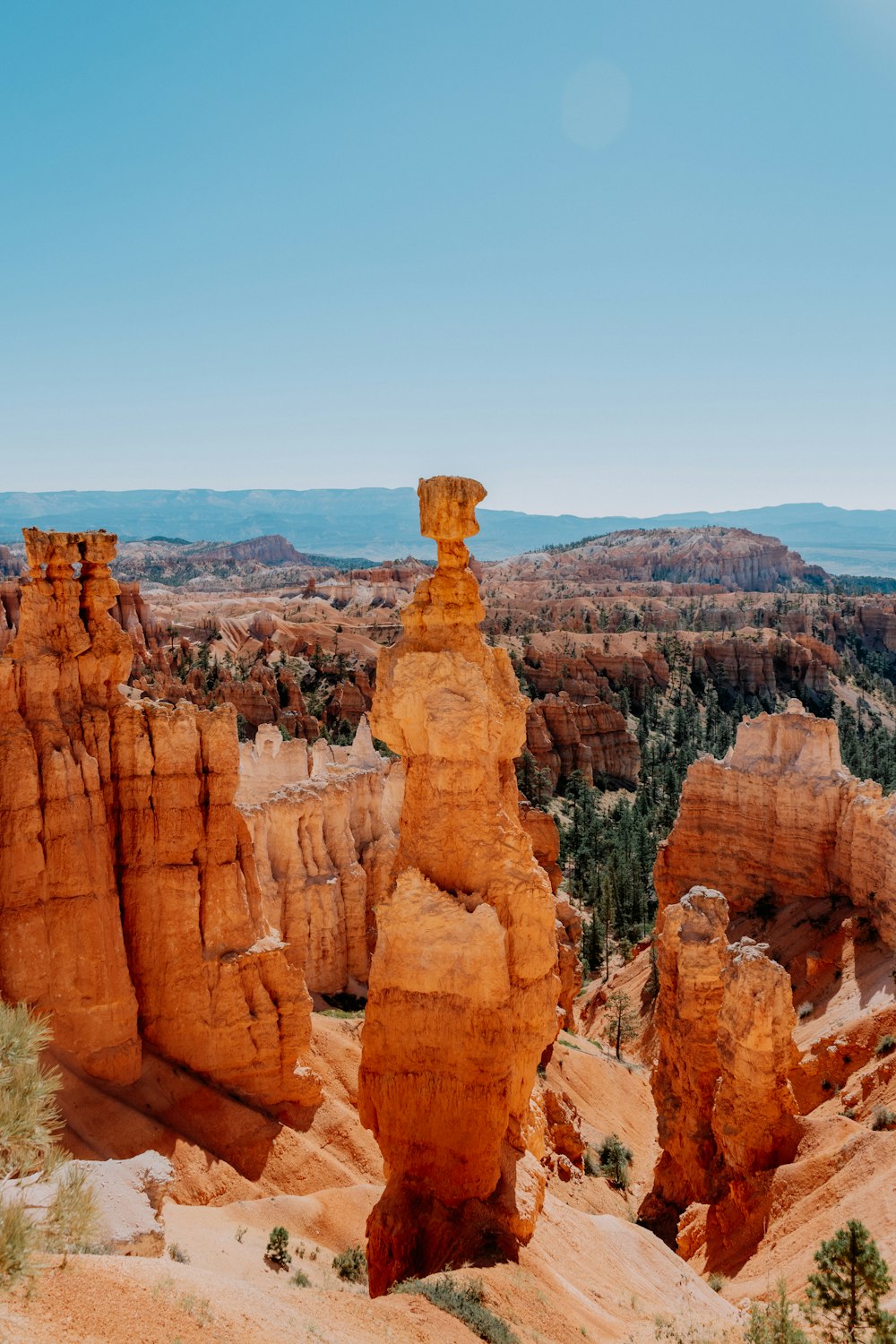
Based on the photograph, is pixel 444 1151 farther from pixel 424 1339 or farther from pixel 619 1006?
pixel 619 1006

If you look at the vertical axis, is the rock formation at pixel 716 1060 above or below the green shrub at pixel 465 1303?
below

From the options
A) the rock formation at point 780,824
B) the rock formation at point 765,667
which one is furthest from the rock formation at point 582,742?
the rock formation at point 780,824

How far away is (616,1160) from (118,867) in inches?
497

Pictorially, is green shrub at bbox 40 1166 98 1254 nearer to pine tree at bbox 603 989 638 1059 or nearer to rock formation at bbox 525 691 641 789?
pine tree at bbox 603 989 638 1059

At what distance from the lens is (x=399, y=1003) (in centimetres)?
1059

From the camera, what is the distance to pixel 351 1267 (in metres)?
10.7

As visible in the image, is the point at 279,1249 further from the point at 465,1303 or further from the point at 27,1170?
the point at 27,1170

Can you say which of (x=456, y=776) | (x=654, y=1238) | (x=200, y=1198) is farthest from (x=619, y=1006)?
(x=456, y=776)

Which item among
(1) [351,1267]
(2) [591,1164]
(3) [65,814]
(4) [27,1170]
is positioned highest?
(3) [65,814]

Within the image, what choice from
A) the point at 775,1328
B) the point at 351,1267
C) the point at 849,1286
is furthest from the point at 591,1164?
the point at 775,1328

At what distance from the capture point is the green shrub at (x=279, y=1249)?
34.0 ft

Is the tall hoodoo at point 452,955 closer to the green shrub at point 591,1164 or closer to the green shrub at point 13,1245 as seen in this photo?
the green shrub at point 13,1245

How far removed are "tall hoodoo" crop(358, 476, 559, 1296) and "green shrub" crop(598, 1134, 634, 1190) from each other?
906 centimetres

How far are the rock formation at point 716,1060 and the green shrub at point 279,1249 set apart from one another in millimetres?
9452
